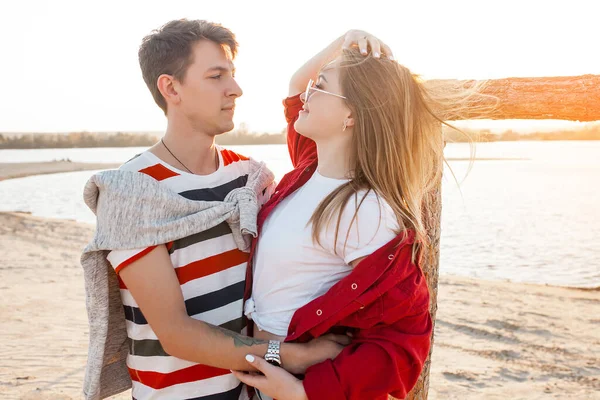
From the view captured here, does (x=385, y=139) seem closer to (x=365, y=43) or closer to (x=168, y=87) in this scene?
(x=365, y=43)

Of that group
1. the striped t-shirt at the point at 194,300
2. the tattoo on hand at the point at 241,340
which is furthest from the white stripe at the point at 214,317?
the tattoo on hand at the point at 241,340

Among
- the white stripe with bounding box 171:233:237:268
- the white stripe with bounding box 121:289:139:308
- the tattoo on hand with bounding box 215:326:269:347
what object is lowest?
the tattoo on hand with bounding box 215:326:269:347

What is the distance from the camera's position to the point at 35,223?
13.0 meters

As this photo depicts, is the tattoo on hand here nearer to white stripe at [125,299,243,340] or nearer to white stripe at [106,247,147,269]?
white stripe at [125,299,243,340]

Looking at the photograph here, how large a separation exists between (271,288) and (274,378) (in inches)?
12.8

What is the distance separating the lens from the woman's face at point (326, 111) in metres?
2.03

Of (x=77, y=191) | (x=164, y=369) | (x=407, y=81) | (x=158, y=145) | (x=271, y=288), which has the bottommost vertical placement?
(x=77, y=191)

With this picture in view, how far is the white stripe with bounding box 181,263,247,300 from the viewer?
6.70ft

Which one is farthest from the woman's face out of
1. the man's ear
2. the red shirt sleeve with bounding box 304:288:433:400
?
the red shirt sleeve with bounding box 304:288:433:400

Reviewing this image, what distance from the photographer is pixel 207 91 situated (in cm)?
A: 222

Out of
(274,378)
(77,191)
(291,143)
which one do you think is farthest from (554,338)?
(77,191)

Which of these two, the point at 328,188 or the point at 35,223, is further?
the point at 35,223

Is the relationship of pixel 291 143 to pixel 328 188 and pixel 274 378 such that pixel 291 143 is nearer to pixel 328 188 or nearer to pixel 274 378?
pixel 328 188

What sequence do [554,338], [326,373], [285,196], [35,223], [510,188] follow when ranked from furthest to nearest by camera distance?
[510,188] < [35,223] < [554,338] < [285,196] < [326,373]
